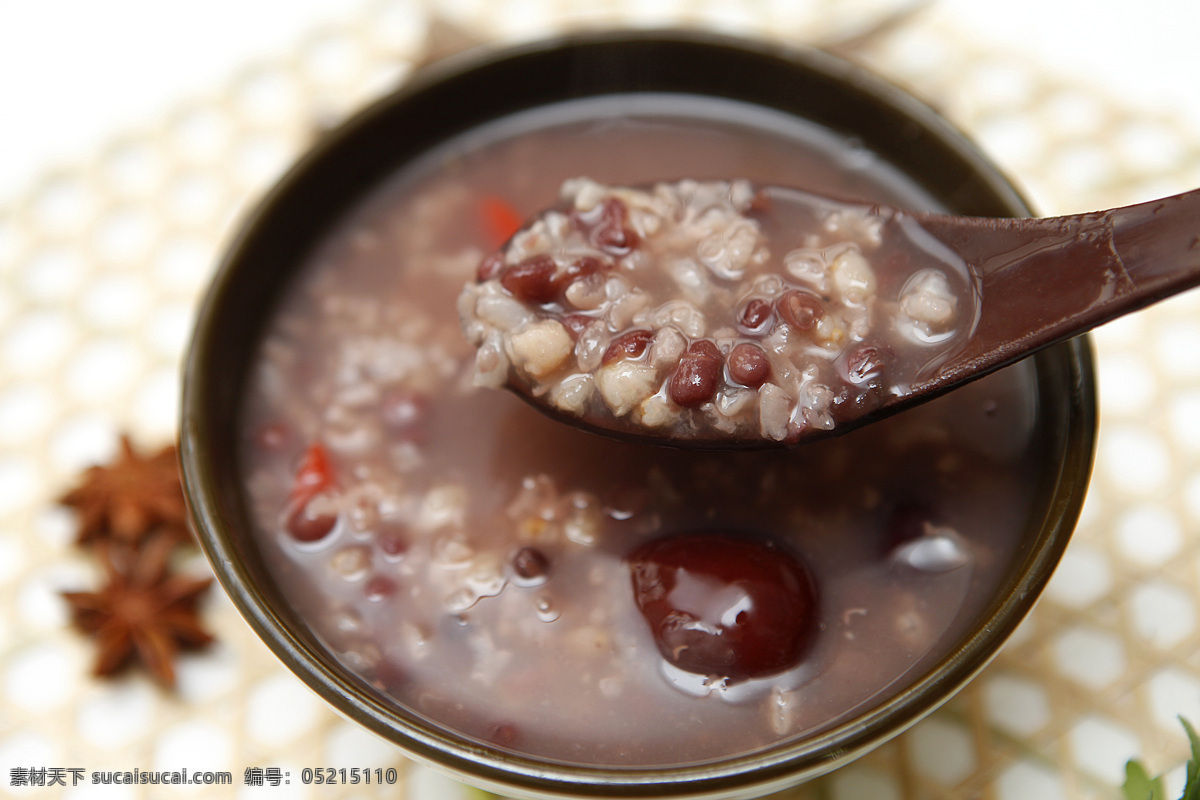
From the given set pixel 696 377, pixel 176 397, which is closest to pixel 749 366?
pixel 696 377

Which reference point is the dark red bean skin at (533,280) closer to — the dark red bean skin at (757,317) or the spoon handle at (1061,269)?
the dark red bean skin at (757,317)

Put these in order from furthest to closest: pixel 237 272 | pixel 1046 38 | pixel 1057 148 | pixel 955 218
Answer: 1. pixel 1046 38
2. pixel 1057 148
3. pixel 237 272
4. pixel 955 218

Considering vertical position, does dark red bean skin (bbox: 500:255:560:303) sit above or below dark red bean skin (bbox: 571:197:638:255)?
below

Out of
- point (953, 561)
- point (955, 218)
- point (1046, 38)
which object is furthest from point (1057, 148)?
point (953, 561)

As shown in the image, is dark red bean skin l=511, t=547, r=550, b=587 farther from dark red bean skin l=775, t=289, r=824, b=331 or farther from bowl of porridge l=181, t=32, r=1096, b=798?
dark red bean skin l=775, t=289, r=824, b=331

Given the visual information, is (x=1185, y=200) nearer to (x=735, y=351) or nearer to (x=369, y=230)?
(x=735, y=351)

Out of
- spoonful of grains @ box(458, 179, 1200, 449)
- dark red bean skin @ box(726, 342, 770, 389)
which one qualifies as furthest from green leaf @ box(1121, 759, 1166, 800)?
dark red bean skin @ box(726, 342, 770, 389)
